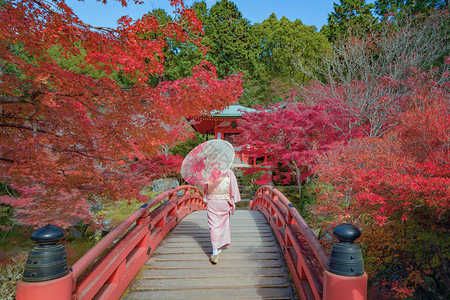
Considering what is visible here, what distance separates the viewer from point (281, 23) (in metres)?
26.6

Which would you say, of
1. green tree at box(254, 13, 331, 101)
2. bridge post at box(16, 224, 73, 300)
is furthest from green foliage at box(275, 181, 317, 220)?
green tree at box(254, 13, 331, 101)

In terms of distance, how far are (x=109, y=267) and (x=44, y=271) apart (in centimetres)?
94

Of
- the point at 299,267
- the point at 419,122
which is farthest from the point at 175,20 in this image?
the point at 419,122

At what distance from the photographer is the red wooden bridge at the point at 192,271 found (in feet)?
5.84

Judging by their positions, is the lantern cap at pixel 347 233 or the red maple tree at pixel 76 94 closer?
the lantern cap at pixel 347 233

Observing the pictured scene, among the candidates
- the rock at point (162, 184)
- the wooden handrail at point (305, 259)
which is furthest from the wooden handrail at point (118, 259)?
the rock at point (162, 184)

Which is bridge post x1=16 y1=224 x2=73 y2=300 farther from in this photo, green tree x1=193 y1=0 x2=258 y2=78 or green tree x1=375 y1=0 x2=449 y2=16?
green tree x1=193 y1=0 x2=258 y2=78

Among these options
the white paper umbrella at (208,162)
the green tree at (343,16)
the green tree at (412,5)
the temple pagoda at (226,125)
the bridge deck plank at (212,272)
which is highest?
the green tree at (343,16)

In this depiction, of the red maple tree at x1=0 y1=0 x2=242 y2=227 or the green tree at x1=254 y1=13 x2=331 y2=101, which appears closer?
the red maple tree at x1=0 y1=0 x2=242 y2=227

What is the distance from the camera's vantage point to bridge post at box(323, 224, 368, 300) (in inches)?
68.9

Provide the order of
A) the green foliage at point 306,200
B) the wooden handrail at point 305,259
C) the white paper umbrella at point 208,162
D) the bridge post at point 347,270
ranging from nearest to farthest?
1. the bridge post at point 347,270
2. the wooden handrail at point 305,259
3. the white paper umbrella at point 208,162
4. the green foliage at point 306,200

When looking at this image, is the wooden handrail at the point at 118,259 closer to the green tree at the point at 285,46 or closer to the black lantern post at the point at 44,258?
the black lantern post at the point at 44,258

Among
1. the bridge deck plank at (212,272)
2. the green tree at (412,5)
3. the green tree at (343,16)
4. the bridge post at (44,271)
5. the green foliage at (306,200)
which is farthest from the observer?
the green tree at (343,16)

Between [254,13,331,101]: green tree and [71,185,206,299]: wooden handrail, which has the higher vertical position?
[254,13,331,101]: green tree
